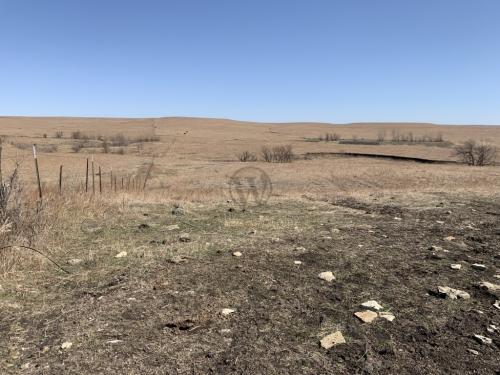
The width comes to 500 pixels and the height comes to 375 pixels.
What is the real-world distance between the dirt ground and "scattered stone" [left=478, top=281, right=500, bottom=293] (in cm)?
12

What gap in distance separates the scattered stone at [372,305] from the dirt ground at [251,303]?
0.09 meters

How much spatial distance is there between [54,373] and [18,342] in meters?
0.61

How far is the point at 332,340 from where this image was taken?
3342 millimetres

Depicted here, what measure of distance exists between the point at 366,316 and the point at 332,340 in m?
0.56

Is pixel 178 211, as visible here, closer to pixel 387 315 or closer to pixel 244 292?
pixel 244 292

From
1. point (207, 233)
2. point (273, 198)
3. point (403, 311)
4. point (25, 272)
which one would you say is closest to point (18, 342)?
point (25, 272)

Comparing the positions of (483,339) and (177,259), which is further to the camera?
(177,259)

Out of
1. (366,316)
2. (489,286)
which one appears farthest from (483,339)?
(489,286)

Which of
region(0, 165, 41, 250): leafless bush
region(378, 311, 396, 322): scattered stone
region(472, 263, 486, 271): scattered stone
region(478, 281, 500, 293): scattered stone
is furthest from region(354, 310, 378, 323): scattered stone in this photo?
region(0, 165, 41, 250): leafless bush

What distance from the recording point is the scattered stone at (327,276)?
470cm

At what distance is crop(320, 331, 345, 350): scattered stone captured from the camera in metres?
3.27

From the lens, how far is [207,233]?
6.89 m

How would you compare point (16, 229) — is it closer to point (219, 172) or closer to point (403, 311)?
point (403, 311)

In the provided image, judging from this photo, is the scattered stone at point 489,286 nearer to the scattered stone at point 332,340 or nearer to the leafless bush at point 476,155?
the scattered stone at point 332,340
